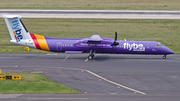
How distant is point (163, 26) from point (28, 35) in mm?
38508

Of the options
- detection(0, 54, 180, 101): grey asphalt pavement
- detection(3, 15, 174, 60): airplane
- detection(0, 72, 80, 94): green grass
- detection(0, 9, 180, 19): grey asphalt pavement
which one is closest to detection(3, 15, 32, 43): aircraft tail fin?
detection(3, 15, 174, 60): airplane

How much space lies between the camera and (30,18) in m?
72.0

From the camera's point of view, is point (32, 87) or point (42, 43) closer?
point (32, 87)

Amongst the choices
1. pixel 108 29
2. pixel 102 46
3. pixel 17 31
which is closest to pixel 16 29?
pixel 17 31

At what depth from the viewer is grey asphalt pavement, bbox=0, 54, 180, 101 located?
24.0m

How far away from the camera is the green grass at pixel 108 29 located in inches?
2226

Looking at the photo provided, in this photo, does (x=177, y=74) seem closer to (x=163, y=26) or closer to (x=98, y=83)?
(x=98, y=83)

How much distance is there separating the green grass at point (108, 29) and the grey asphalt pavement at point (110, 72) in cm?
1417

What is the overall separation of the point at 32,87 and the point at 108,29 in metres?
40.1

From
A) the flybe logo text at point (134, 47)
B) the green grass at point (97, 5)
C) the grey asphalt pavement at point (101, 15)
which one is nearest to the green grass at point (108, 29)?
the grey asphalt pavement at point (101, 15)

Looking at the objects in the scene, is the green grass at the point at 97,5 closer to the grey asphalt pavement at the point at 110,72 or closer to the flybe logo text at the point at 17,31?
the grey asphalt pavement at the point at 110,72

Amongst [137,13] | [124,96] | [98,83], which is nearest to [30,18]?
[137,13]

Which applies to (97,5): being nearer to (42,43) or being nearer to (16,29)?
(42,43)

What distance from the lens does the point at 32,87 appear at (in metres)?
24.8
